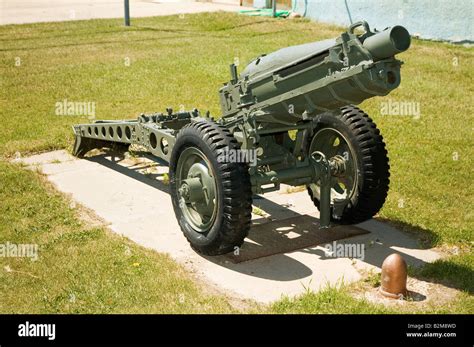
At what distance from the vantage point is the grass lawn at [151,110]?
6371mm

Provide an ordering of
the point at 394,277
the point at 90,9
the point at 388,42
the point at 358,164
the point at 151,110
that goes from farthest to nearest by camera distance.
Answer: the point at 90,9 < the point at 151,110 < the point at 358,164 < the point at 394,277 < the point at 388,42

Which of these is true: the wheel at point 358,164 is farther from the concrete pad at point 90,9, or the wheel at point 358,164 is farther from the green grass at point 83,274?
the concrete pad at point 90,9

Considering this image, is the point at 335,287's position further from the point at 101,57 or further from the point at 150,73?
the point at 101,57

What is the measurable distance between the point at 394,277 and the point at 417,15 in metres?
13.6

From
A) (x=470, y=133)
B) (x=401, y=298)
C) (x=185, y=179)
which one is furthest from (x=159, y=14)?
(x=401, y=298)

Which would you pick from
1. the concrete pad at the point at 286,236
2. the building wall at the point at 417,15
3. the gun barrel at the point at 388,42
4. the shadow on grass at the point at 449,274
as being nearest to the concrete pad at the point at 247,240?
the concrete pad at the point at 286,236

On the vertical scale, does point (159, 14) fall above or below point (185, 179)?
above

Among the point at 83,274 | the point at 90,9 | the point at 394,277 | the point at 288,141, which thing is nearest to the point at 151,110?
the point at 288,141

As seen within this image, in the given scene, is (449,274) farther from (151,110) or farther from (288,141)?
(151,110)

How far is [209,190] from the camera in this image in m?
6.93

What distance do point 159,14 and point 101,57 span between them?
7623 millimetres

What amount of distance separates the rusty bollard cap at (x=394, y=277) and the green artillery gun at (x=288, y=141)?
4.03 feet

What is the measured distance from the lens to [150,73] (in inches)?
618

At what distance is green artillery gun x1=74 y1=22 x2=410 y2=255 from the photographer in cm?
608
